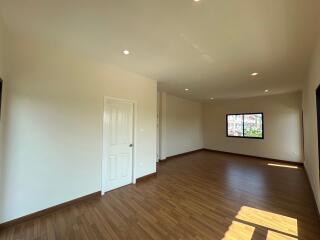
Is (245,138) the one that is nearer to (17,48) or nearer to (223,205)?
(223,205)

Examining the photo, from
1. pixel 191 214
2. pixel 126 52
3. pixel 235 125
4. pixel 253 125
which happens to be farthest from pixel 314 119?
pixel 235 125

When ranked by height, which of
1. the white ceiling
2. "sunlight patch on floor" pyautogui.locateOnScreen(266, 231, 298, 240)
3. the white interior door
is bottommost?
"sunlight patch on floor" pyautogui.locateOnScreen(266, 231, 298, 240)

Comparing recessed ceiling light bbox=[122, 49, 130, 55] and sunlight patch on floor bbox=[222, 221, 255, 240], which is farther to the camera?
recessed ceiling light bbox=[122, 49, 130, 55]

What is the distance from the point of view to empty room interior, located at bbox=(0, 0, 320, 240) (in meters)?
1.81

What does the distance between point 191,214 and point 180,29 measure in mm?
2793

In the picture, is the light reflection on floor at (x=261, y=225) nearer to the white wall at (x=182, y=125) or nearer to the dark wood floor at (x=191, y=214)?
the dark wood floor at (x=191, y=214)

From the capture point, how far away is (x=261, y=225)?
7.16 ft

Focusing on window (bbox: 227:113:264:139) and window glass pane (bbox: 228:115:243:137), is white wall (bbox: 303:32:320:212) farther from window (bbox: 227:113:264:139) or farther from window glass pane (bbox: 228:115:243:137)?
window glass pane (bbox: 228:115:243:137)

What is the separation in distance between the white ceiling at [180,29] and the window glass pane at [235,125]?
160 inches

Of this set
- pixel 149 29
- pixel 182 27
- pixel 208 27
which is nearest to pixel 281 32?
pixel 208 27

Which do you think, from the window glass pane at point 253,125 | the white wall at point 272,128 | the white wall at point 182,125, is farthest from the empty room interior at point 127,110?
the window glass pane at point 253,125

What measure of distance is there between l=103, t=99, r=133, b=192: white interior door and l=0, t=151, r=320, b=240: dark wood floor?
275 millimetres

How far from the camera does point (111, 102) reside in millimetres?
3365

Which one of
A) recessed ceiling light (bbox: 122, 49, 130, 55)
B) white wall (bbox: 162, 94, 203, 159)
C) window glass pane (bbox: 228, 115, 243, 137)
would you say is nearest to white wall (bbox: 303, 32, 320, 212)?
recessed ceiling light (bbox: 122, 49, 130, 55)
